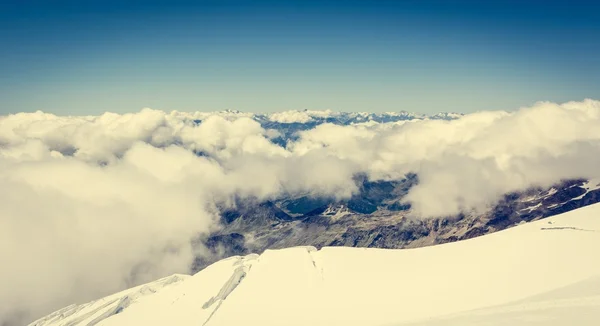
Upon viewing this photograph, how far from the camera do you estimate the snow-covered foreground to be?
38375 millimetres

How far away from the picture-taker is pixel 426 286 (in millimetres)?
50969

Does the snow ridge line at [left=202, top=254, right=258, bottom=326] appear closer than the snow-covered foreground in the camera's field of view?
No

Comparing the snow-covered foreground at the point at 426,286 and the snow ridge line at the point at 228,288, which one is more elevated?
the snow-covered foreground at the point at 426,286

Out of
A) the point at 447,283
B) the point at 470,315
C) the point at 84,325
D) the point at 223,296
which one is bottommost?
the point at 84,325

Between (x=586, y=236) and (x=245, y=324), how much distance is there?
48.9 m

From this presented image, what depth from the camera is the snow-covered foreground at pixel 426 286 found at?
1511 inches

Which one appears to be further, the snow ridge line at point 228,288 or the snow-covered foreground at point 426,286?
the snow ridge line at point 228,288

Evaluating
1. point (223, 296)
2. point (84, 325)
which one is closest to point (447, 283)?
point (223, 296)

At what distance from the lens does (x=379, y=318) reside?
1853 inches

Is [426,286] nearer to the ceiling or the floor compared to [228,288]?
nearer to the ceiling

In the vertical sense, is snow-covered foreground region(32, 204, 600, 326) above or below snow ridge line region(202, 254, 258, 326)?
above

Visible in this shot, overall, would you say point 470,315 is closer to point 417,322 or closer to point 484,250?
point 417,322

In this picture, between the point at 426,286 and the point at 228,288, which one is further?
the point at 228,288

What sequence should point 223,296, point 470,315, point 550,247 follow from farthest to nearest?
point 223,296 → point 550,247 → point 470,315
